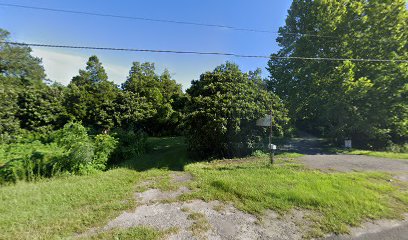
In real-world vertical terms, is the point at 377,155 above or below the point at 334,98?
below

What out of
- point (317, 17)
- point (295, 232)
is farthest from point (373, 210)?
point (317, 17)

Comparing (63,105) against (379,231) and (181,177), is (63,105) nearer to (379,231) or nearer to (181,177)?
(181,177)

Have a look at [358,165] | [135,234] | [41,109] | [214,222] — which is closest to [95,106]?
[41,109]

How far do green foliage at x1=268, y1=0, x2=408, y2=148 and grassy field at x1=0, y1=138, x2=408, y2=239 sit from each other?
7323 mm

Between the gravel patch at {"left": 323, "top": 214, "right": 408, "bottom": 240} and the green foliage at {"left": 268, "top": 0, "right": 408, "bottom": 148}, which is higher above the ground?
the green foliage at {"left": 268, "top": 0, "right": 408, "bottom": 148}

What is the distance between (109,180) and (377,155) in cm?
1306

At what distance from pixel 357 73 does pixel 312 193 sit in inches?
472

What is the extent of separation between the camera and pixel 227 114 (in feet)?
30.3

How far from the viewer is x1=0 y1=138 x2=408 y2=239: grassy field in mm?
3812

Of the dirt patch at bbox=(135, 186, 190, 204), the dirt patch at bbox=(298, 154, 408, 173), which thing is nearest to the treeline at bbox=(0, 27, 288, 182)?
the dirt patch at bbox=(298, 154, 408, 173)

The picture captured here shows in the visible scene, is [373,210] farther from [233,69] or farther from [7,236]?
[233,69]

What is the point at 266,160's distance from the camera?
892 cm

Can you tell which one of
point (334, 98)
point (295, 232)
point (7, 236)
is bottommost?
point (295, 232)

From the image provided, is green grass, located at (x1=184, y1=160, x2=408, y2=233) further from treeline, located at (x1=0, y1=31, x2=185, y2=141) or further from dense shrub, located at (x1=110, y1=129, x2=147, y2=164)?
treeline, located at (x1=0, y1=31, x2=185, y2=141)
